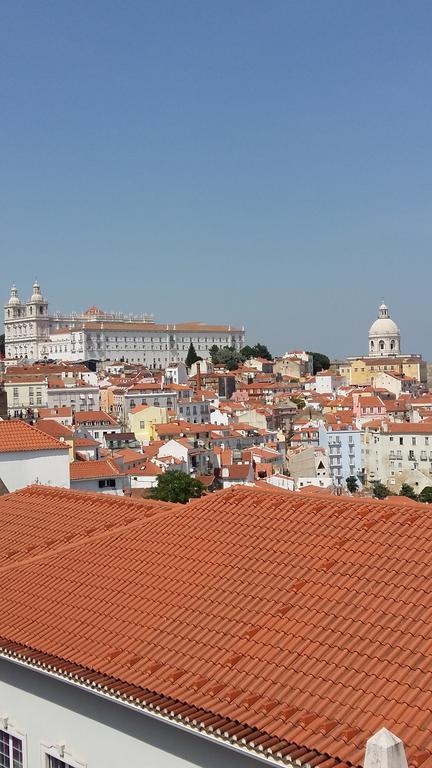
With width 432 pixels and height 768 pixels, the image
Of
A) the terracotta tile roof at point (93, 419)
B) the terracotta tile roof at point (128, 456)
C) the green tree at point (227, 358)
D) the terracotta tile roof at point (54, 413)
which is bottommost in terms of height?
the terracotta tile roof at point (128, 456)

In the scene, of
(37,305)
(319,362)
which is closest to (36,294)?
(37,305)

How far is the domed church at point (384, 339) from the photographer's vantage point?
138 meters

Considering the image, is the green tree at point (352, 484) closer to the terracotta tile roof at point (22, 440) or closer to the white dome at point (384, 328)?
the terracotta tile roof at point (22, 440)

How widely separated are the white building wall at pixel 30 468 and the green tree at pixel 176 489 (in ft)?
79.2

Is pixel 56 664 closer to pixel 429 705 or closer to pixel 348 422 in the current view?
pixel 429 705

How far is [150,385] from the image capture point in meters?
89.1

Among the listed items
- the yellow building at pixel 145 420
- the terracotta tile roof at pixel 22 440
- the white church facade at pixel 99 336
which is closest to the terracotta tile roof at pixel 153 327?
the white church facade at pixel 99 336

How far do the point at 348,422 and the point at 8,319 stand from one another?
288ft

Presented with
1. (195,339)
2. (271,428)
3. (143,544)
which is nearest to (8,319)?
(195,339)

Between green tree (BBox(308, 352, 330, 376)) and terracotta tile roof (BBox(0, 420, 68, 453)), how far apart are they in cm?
12249

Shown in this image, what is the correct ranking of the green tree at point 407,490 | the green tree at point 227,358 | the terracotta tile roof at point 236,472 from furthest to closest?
the green tree at point 227,358 → the green tree at point 407,490 → the terracotta tile roof at point 236,472

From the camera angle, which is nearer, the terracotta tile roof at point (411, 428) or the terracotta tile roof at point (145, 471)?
the terracotta tile roof at point (145, 471)

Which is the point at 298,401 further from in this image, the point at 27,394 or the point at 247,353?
the point at 247,353

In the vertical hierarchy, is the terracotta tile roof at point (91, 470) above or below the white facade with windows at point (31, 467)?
below
